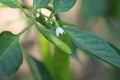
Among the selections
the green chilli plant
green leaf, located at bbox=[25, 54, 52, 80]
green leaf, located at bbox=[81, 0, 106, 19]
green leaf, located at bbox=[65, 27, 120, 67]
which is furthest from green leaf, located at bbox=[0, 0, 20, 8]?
green leaf, located at bbox=[81, 0, 106, 19]

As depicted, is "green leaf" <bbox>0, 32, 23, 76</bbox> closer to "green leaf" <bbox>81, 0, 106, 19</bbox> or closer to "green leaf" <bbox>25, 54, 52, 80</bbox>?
"green leaf" <bbox>25, 54, 52, 80</bbox>

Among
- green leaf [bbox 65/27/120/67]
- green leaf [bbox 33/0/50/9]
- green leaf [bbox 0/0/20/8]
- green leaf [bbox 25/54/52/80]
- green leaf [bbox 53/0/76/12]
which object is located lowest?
green leaf [bbox 25/54/52/80]

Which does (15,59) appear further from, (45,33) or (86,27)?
(86,27)

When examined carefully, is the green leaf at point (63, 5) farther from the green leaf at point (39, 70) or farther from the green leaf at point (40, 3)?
the green leaf at point (39, 70)

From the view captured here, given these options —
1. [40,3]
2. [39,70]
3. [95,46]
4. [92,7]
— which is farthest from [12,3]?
[92,7]

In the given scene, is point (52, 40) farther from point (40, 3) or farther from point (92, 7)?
point (92, 7)

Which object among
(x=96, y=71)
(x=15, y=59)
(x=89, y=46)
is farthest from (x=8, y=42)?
(x=96, y=71)
